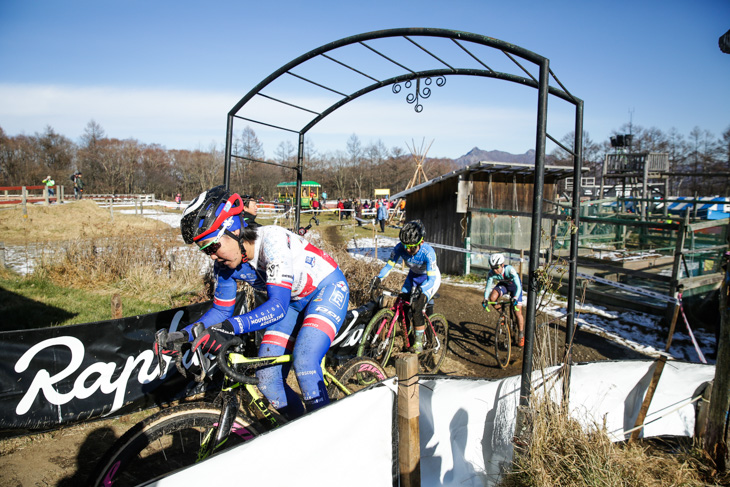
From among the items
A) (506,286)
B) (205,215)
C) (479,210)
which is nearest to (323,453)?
(205,215)

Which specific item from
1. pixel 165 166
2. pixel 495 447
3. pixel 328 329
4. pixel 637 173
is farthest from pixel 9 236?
pixel 165 166

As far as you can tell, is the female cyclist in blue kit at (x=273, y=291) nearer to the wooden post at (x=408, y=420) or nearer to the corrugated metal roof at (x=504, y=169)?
the wooden post at (x=408, y=420)

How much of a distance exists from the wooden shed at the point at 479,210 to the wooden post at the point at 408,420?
1039 cm

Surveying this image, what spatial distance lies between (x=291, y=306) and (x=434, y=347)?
327 cm

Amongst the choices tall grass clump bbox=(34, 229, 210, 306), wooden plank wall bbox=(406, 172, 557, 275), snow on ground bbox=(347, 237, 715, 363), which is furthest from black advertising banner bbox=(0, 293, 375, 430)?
wooden plank wall bbox=(406, 172, 557, 275)

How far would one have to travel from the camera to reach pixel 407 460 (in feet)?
8.34

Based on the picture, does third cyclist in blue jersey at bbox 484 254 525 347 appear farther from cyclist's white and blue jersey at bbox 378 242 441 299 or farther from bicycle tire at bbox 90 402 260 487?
bicycle tire at bbox 90 402 260 487

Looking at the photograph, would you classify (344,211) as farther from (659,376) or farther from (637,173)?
(659,376)

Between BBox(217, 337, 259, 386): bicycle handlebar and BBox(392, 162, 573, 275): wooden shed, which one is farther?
BBox(392, 162, 573, 275): wooden shed

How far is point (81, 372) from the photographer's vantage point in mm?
3896

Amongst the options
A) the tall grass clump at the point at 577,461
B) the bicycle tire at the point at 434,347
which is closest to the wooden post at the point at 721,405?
the tall grass clump at the point at 577,461

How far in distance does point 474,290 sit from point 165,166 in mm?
60581

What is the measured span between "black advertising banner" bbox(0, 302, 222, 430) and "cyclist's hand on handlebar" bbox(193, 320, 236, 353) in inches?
85.4

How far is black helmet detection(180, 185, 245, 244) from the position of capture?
2.67 m
